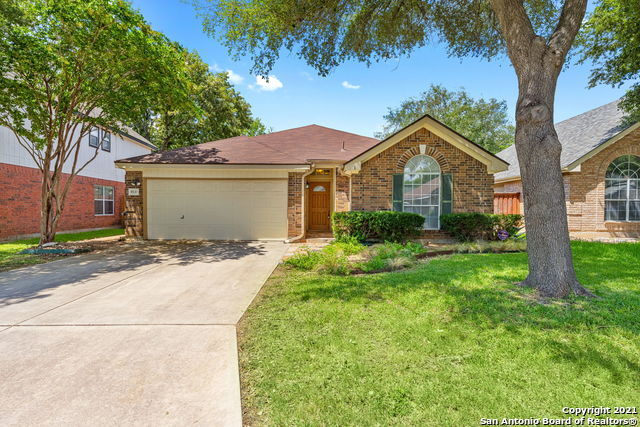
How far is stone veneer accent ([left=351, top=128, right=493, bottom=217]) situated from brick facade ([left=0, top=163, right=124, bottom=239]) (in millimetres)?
13467

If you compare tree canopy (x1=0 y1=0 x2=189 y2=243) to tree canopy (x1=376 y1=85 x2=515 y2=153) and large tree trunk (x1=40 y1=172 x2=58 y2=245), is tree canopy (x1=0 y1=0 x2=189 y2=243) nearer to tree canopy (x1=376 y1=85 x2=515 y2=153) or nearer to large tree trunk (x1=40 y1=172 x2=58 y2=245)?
large tree trunk (x1=40 y1=172 x2=58 y2=245)

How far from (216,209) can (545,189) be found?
1020 centimetres

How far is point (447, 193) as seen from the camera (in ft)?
33.8

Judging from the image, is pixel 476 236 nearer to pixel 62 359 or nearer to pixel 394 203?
pixel 394 203

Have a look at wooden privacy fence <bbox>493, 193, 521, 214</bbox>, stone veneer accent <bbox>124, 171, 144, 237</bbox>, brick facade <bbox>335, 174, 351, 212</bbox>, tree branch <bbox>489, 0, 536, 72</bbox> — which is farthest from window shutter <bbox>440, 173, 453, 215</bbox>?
stone veneer accent <bbox>124, 171, 144, 237</bbox>

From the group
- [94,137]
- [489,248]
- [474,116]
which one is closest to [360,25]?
[489,248]

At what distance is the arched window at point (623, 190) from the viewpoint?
1192 cm

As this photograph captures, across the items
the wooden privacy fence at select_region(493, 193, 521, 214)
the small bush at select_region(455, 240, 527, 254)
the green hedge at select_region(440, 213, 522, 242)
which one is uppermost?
the wooden privacy fence at select_region(493, 193, 521, 214)

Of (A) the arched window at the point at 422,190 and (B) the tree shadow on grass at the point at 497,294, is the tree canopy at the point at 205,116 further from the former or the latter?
(B) the tree shadow on grass at the point at 497,294

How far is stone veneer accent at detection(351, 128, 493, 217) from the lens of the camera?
33.6 ft

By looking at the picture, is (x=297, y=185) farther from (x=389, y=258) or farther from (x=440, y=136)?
(x=440, y=136)

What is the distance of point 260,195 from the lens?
11.0m

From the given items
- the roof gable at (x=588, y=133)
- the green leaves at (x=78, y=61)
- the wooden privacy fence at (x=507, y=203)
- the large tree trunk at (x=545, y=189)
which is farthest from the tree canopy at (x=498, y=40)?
the wooden privacy fence at (x=507, y=203)

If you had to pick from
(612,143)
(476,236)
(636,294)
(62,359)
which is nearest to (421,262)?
(636,294)
